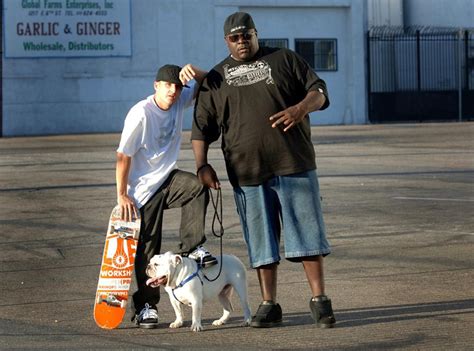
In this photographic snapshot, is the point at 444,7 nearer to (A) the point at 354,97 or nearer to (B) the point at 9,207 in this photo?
(A) the point at 354,97

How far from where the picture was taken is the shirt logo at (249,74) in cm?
748

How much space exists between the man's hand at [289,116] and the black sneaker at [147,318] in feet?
4.94

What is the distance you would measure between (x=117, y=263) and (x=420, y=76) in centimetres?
3345

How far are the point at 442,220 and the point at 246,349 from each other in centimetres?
650

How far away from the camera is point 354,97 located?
39844mm

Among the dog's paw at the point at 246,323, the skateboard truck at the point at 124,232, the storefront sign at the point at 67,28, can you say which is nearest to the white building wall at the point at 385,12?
the storefront sign at the point at 67,28

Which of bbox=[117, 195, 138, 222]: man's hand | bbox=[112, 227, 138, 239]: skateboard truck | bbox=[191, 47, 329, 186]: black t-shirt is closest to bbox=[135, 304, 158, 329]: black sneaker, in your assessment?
bbox=[112, 227, 138, 239]: skateboard truck

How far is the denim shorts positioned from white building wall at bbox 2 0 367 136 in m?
29.8

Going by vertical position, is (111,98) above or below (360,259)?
above

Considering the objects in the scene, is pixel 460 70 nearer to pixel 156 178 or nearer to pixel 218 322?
pixel 156 178

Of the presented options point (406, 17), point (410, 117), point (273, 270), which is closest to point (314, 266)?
point (273, 270)

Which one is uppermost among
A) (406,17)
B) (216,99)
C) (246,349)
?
(406,17)

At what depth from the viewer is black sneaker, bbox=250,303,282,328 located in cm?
762

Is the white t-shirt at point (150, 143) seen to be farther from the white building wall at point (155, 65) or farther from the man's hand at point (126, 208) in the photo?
the white building wall at point (155, 65)
